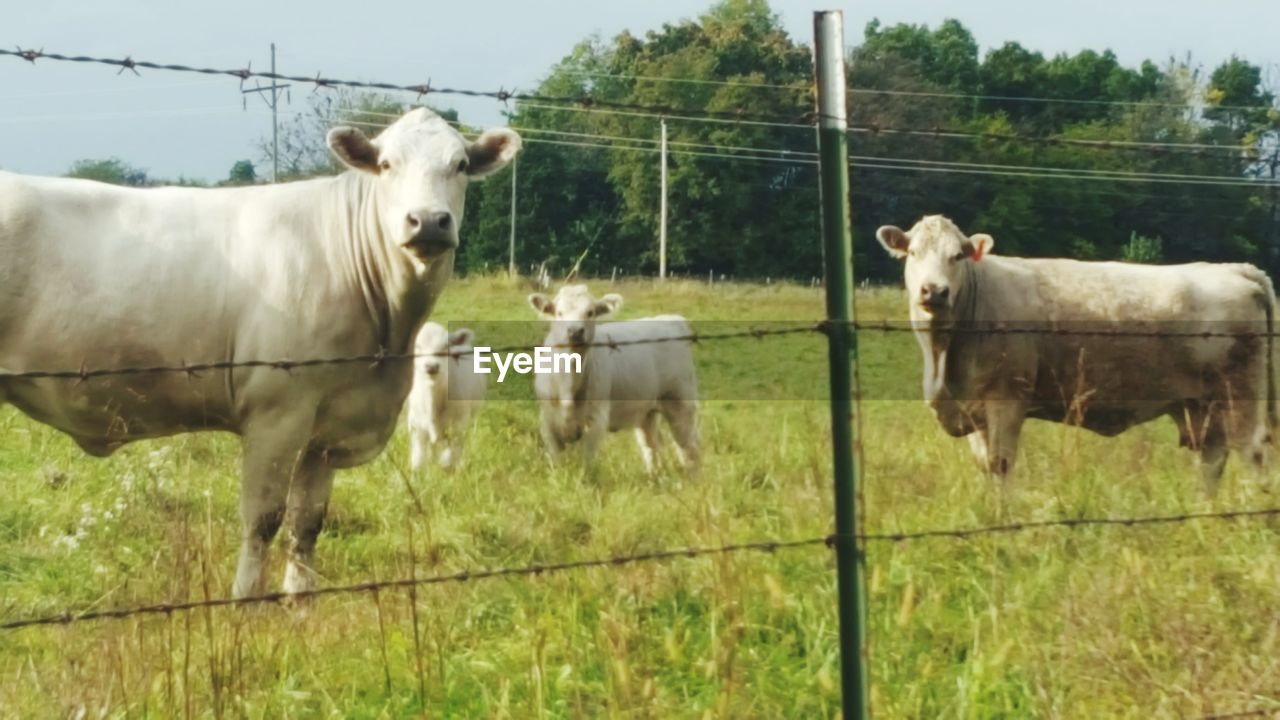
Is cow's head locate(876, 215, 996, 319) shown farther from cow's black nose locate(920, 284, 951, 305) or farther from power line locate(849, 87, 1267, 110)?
power line locate(849, 87, 1267, 110)

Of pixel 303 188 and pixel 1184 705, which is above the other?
pixel 303 188

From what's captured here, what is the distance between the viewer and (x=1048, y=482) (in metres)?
6.69

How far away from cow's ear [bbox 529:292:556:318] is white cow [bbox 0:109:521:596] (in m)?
4.48

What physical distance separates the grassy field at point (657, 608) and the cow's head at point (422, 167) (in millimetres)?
1162

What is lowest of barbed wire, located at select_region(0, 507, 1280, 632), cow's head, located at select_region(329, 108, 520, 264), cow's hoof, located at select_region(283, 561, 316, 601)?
cow's hoof, located at select_region(283, 561, 316, 601)

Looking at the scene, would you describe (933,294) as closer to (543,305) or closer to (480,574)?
(543,305)

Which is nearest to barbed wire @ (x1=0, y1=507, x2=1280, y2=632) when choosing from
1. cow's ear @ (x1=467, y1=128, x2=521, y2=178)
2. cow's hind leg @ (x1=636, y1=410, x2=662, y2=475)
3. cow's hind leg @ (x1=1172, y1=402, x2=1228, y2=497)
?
cow's ear @ (x1=467, y1=128, x2=521, y2=178)

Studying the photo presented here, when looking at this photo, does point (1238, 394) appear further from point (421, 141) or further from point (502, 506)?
point (421, 141)

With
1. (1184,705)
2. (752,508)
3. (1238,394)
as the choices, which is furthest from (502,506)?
(1238,394)

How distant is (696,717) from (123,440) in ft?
9.82

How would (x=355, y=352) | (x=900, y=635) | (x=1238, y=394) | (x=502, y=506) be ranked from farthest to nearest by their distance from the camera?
(x=1238, y=394) → (x=502, y=506) → (x=355, y=352) → (x=900, y=635)

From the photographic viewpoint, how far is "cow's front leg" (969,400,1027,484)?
8.27 metres

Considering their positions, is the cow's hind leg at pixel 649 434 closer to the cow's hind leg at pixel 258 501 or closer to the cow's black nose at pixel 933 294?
the cow's black nose at pixel 933 294

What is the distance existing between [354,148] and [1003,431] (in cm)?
433
